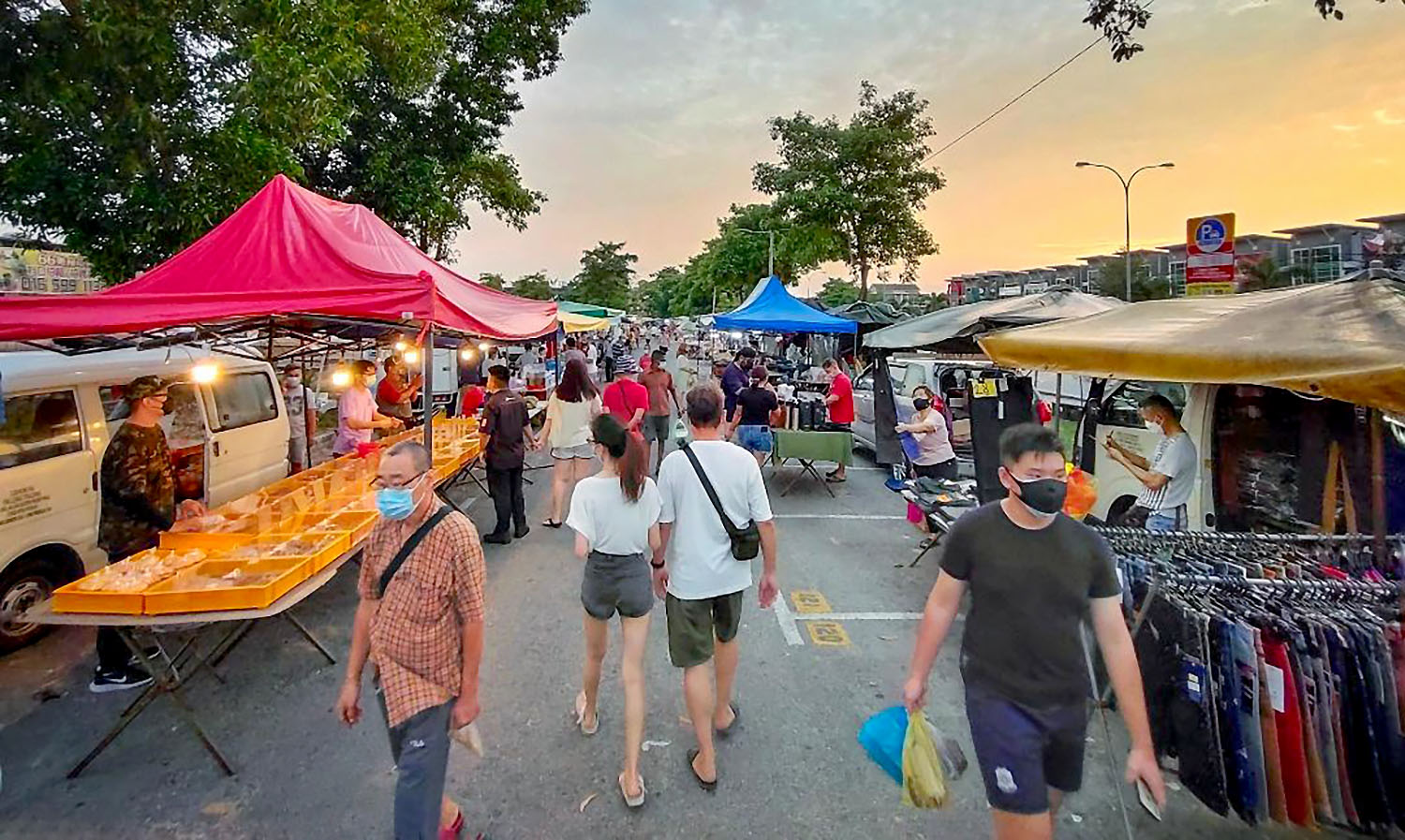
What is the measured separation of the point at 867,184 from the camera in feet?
90.2

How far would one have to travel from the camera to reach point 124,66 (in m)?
7.42

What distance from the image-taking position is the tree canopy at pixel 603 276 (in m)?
70.2

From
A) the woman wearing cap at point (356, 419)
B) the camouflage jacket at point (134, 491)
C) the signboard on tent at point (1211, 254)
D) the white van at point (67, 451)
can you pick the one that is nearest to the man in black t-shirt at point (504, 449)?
the woman wearing cap at point (356, 419)

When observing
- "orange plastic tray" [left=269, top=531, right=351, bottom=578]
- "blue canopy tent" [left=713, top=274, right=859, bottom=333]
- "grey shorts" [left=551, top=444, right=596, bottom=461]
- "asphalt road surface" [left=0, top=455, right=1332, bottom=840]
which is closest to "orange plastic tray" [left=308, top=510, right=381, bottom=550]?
"orange plastic tray" [left=269, top=531, right=351, bottom=578]

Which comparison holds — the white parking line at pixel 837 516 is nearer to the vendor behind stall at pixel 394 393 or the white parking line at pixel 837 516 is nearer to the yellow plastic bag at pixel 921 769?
the vendor behind stall at pixel 394 393

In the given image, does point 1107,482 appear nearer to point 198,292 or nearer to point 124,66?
point 198,292

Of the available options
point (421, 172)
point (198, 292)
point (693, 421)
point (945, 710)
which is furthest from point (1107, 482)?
point (421, 172)

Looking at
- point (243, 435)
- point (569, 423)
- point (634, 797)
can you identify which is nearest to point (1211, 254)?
point (569, 423)

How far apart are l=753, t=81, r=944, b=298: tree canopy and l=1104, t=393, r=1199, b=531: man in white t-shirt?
23.9 meters

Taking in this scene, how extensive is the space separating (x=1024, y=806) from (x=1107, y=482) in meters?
4.76

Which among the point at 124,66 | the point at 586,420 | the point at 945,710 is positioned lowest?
the point at 945,710

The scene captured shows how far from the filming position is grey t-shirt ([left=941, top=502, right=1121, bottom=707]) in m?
2.26

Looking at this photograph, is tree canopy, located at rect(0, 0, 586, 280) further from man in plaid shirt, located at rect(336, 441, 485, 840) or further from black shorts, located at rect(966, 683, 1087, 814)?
black shorts, located at rect(966, 683, 1087, 814)

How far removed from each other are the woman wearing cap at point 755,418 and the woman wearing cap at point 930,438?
2197mm
